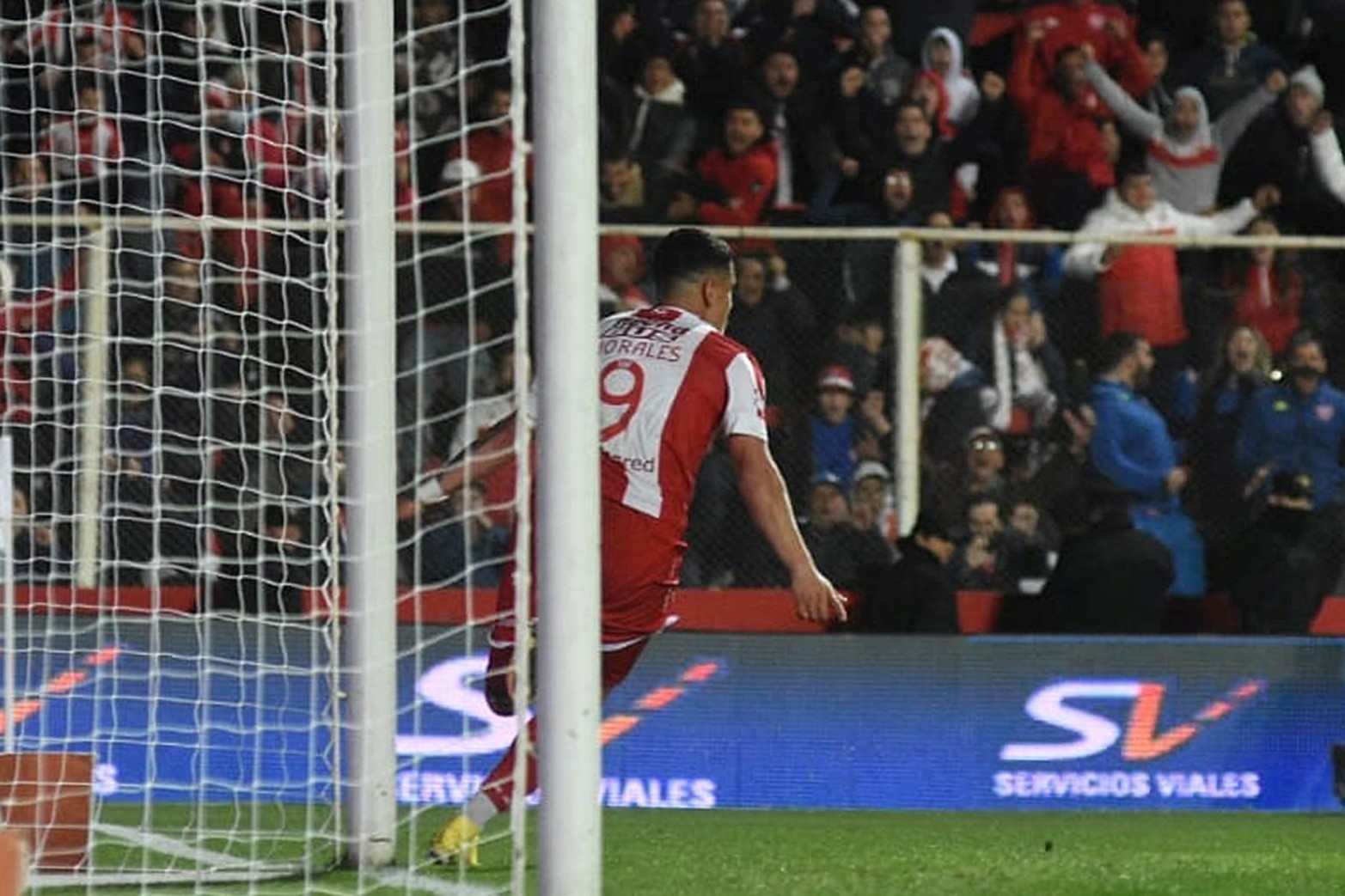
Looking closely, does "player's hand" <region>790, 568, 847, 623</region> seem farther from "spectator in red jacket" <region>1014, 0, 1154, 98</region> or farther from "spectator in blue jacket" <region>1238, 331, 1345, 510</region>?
"spectator in red jacket" <region>1014, 0, 1154, 98</region>

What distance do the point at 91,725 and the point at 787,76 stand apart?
5.94 metres

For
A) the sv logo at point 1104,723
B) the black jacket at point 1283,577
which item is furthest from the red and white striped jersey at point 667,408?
the black jacket at point 1283,577

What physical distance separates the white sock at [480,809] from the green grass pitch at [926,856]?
6.1 inches

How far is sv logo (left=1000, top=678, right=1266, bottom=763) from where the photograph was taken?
39.7 feet

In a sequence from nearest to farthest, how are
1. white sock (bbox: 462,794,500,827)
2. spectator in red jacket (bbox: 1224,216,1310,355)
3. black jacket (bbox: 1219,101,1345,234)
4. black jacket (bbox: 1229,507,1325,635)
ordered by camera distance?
white sock (bbox: 462,794,500,827) → black jacket (bbox: 1229,507,1325,635) → spectator in red jacket (bbox: 1224,216,1310,355) → black jacket (bbox: 1219,101,1345,234)

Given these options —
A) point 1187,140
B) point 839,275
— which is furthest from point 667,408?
point 1187,140

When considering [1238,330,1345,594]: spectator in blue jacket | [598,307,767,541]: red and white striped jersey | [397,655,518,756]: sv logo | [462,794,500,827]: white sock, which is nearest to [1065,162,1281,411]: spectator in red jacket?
[1238,330,1345,594]: spectator in blue jacket

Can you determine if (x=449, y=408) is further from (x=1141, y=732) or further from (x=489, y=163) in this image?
(x=1141, y=732)

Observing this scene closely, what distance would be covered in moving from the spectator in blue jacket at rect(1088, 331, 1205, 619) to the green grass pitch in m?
2.27

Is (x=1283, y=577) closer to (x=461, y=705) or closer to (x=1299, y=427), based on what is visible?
(x=1299, y=427)

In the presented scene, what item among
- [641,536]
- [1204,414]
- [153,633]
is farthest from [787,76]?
[641,536]

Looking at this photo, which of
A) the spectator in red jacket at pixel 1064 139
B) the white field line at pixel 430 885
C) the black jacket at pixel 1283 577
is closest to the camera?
the white field line at pixel 430 885

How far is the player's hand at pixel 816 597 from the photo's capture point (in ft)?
25.9

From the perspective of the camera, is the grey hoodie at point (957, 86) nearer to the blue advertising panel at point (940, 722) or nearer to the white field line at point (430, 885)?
the blue advertising panel at point (940, 722)
